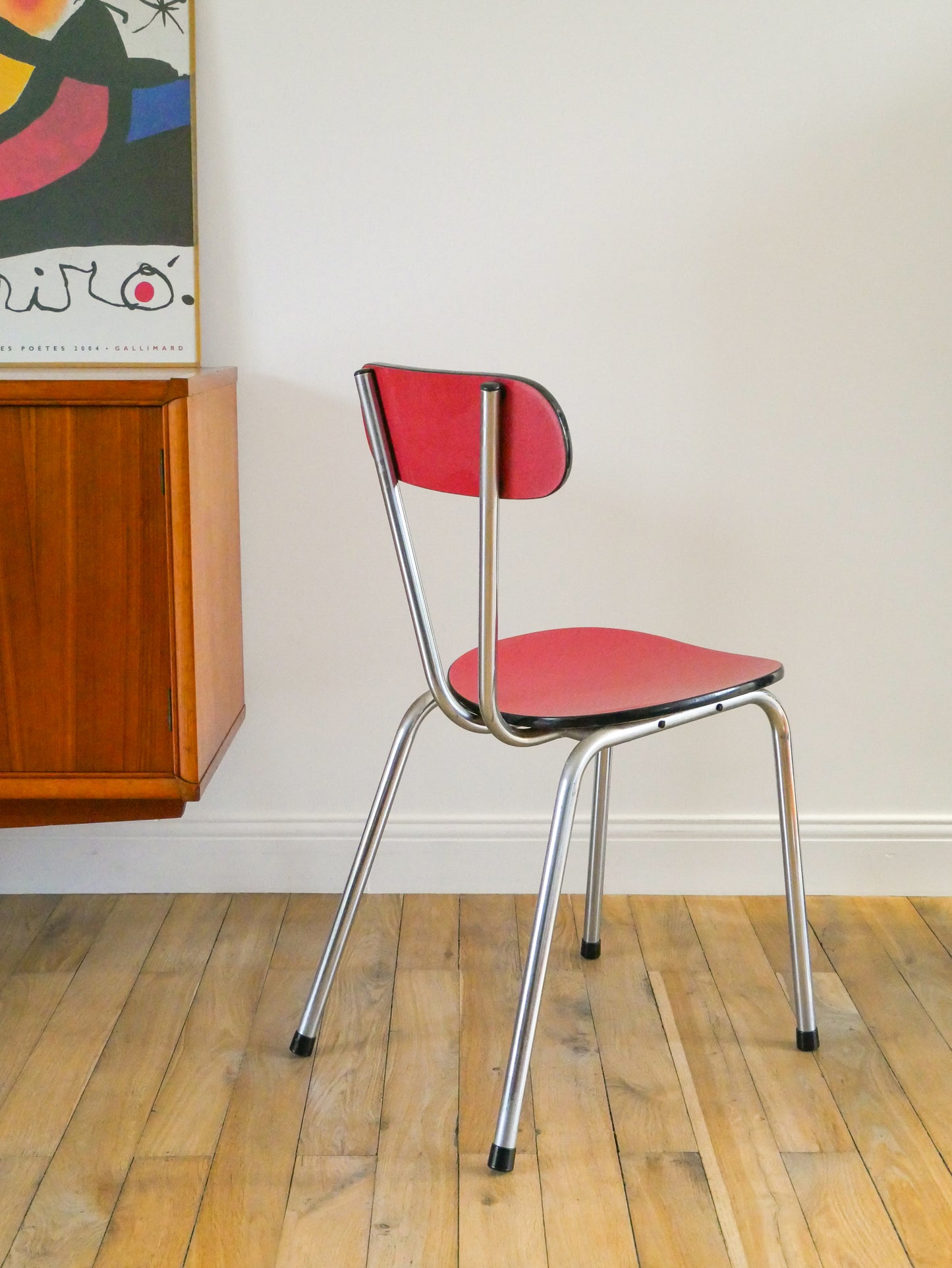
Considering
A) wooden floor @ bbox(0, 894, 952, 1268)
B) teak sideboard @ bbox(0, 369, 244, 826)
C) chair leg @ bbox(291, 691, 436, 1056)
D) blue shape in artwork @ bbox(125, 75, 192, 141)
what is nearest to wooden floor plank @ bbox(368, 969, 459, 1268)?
wooden floor @ bbox(0, 894, 952, 1268)

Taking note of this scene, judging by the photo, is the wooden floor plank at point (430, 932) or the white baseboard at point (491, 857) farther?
the white baseboard at point (491, 857)

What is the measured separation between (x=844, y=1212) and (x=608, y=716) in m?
0.53

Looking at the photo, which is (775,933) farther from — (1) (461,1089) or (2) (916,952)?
(1) (461,1089)

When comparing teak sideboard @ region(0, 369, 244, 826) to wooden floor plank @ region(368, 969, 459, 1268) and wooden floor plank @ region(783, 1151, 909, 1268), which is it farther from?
wooden floor plank @ region(783, 1151, 909, 1268)

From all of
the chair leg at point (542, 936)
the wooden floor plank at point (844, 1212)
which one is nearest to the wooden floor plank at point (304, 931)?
the chair leg at point (542, 936)

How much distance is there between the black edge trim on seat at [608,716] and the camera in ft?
3.82

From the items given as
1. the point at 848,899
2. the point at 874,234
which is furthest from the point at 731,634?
the point at 874,234

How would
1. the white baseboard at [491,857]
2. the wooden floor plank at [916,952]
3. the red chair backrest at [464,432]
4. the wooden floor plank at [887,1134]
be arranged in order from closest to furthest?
the red chair backrest at [464,432]
the wooden floor plank at [887,1134]
the wooden floor plank at [916,952]
the white baseboard at [491,857]

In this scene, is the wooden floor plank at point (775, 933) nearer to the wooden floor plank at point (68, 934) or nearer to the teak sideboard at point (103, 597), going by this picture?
the teak sideboard at point (103, 597)

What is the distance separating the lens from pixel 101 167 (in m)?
1.60

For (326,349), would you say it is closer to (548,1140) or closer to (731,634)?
(731,634)

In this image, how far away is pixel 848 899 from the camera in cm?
183

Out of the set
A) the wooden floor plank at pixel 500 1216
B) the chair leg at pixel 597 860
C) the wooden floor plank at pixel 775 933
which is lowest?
the wooden floor plank at pixel 775 933

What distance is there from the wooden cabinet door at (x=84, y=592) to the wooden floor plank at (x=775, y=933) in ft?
2.87
